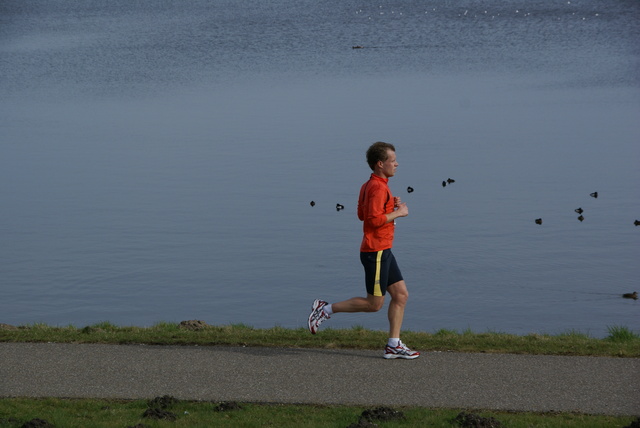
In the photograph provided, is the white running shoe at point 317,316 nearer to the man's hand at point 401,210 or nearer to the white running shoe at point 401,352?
the white running shoe at point 401,352

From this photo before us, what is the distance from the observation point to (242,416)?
7371 millimetres

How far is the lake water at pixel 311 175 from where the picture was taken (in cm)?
1631

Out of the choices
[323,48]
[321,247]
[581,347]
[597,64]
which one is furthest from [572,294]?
[323,48]

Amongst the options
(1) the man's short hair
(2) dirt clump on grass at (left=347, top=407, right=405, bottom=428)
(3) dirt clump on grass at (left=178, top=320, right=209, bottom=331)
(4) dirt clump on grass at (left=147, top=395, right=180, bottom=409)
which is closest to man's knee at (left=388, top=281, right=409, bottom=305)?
(1) the man's short hair

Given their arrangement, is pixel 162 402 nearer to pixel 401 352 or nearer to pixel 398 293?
pixel 401 352

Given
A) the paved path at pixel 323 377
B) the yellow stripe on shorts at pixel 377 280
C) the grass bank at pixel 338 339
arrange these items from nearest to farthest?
1. the paved path at pixel 323 377
2. the yellow stripe on shorts at pixel 377 280
3. the grass bank at pixel 338 339

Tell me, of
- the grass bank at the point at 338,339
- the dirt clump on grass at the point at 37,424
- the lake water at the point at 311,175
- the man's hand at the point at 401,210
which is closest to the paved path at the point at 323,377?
the grass bank at the point at 338,339

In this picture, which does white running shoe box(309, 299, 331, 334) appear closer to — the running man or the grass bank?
the grass bank

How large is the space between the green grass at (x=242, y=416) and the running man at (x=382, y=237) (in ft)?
4.73

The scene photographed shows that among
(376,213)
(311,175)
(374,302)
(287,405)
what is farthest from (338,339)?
(311,175)

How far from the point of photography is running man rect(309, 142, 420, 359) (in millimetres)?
8758

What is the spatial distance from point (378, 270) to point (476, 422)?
2143 mm

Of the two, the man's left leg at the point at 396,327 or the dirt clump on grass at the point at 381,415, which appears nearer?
the dirt clump on grass at the point at 381,415

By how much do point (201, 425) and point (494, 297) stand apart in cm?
955
